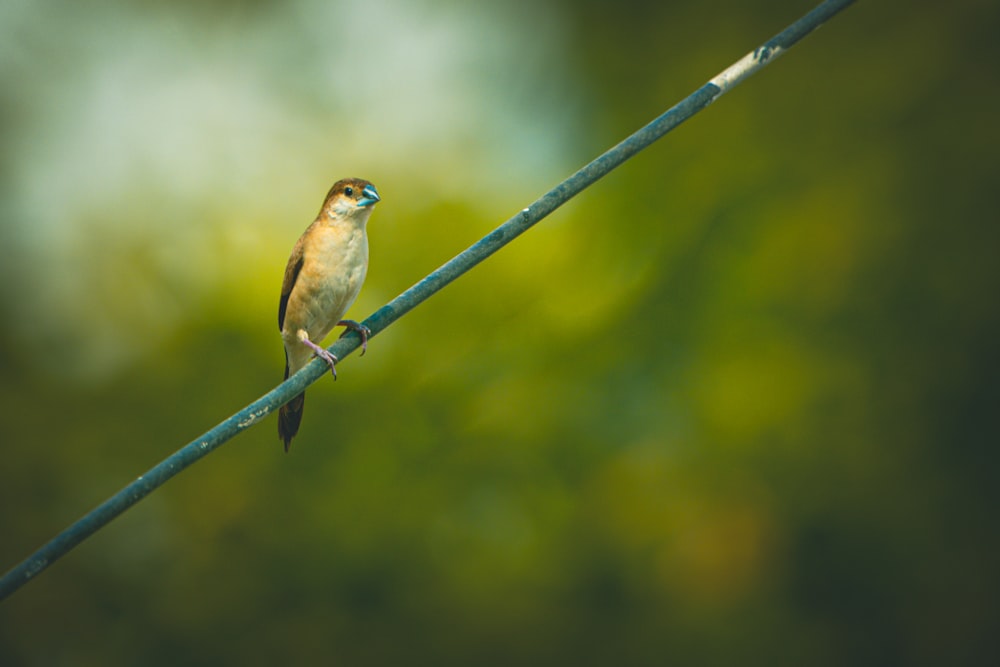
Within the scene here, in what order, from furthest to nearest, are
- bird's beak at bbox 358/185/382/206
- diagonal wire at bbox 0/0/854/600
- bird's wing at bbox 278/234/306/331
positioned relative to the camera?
bird's wing at bbox 278/234/306/331
bird's beak at bbox 358/185/382/206
diagonal wire at bbox 0/0/854/600

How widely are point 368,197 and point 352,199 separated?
95mm

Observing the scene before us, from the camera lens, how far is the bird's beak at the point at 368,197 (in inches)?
119

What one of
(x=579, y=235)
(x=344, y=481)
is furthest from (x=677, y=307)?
(x=344, y=481)

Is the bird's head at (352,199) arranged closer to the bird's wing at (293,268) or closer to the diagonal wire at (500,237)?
the bird's wing at (293,268)

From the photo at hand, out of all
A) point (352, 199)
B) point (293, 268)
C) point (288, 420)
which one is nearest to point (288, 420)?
point (288, 420)

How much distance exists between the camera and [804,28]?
1.56 metres

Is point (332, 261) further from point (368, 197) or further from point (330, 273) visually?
point (368, 197)

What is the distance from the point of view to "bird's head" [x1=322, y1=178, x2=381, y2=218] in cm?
304

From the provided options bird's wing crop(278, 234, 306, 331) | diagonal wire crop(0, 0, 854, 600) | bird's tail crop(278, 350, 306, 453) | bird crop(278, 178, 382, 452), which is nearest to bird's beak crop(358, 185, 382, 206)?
bird crop(278, 178, 382, 452)

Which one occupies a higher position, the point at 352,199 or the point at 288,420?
the point at 352,199

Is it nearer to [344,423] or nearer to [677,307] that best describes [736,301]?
[677,307]

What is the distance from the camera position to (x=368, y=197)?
3029 millimetres

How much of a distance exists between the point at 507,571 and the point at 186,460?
3.92m

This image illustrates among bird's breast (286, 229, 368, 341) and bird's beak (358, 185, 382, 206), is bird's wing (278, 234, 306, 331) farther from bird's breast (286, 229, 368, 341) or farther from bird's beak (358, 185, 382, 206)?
bird's beak (358, 185, 382, 206)
